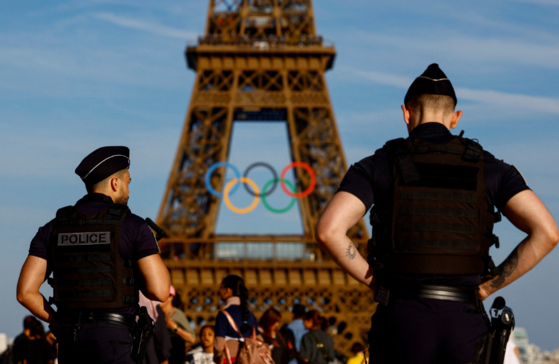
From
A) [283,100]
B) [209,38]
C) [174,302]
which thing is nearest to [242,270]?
[283,100]

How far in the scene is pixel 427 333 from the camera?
12.9 feet

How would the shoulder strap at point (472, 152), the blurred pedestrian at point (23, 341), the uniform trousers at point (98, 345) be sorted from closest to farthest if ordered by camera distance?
the shoulder strap at point (472, 152) < the uniform trousers at point (98, 345) < the blurred pedestrian at point (23, 341)

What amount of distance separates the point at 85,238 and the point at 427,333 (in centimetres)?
239

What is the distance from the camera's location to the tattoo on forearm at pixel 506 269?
4.26 metres

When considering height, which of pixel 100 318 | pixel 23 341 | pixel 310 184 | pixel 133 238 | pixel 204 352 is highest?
pixel 310 184

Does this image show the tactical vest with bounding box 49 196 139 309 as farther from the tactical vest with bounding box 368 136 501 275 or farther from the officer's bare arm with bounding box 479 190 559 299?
the officer's bare arm with bounding box 479 190 559 299

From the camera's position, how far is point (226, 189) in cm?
3366

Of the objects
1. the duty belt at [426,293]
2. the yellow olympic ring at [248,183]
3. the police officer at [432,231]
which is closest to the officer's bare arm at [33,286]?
the police officer at [432,231]

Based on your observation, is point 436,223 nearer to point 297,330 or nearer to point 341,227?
point 341,227

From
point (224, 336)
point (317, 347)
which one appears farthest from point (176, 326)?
point (317, 347)

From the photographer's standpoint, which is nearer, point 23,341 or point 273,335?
point 273,335

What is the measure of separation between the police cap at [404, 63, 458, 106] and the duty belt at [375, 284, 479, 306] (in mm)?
1059

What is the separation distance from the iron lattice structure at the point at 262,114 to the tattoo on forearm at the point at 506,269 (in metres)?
29.6

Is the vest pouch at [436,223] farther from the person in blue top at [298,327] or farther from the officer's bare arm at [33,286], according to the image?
the person in blue top at [298,327]
